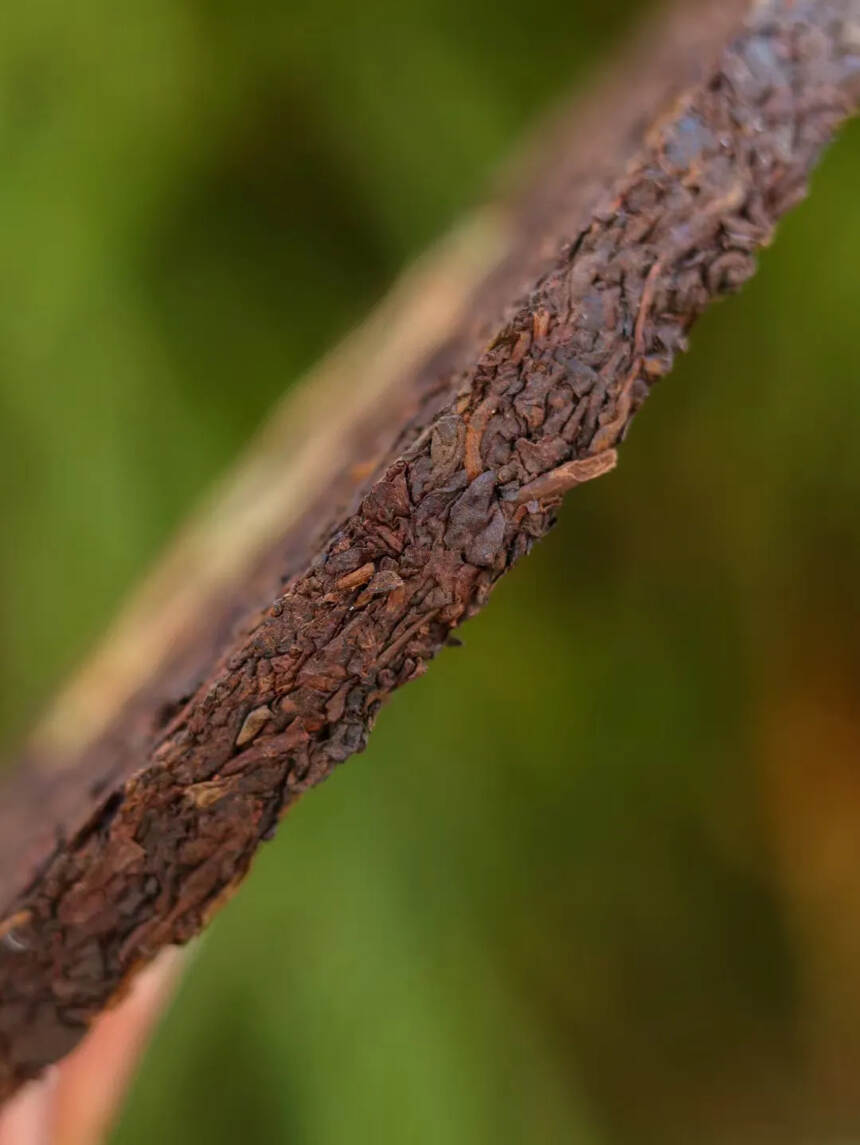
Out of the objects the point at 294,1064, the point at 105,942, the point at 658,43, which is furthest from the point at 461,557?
the point at 294,1064

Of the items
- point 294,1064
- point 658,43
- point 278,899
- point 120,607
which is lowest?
point 294,1064

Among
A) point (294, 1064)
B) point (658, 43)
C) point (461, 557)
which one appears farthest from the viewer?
point (294, 1064)

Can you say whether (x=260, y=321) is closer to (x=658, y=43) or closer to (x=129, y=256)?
(x=129, y=256)

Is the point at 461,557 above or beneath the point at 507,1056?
above

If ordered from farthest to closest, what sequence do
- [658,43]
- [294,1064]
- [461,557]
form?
[294,1064] → [658,43] → [461,557]

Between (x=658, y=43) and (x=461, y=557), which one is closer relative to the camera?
(x=461, y=557)

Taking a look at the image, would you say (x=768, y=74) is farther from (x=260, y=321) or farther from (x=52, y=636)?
(x=52, y=636)

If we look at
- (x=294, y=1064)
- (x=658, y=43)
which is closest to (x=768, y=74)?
(x=658, y=43)
